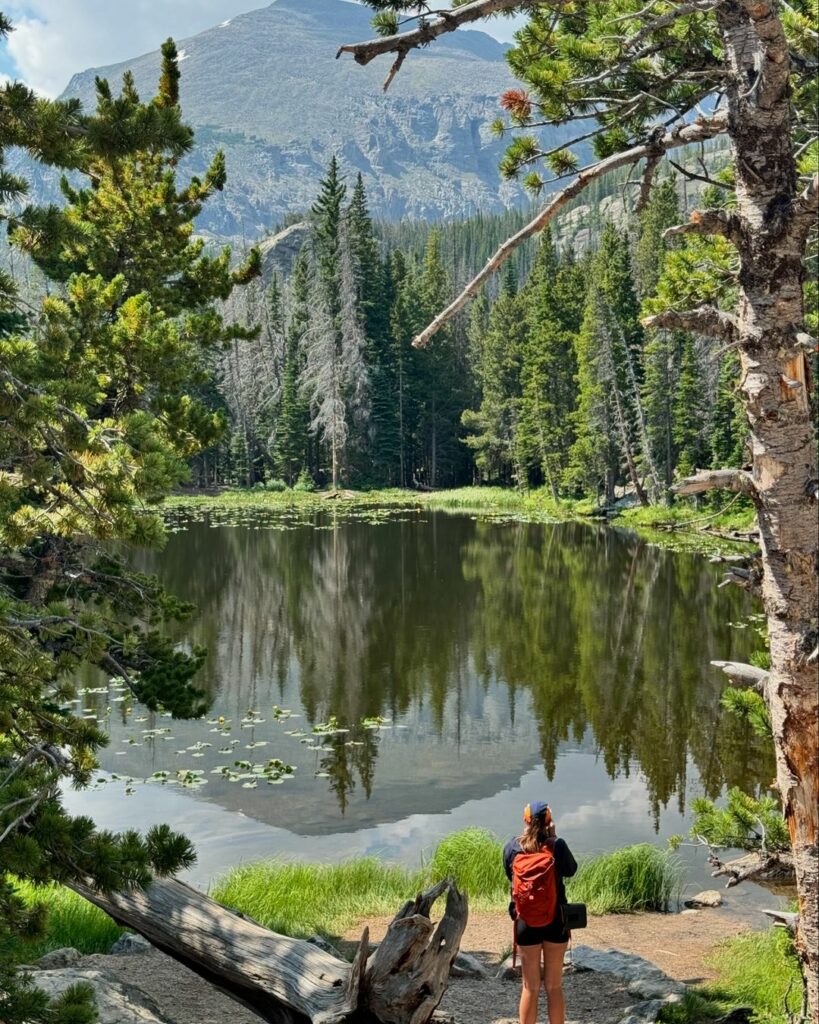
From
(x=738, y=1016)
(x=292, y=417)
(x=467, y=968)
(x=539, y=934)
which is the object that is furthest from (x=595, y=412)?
(x=539, y=934)

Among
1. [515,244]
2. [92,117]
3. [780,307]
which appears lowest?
[780,307]

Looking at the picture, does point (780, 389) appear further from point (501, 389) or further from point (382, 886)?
point (501, 389)

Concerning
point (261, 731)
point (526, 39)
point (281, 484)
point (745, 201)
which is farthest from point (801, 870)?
point (281, 484)

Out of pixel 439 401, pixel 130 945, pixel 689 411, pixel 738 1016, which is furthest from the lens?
pixel 439 401

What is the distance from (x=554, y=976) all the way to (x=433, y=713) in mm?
12096

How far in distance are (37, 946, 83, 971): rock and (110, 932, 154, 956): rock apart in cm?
82

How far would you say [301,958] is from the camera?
738cm

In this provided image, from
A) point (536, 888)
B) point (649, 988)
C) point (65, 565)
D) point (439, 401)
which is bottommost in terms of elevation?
point (649, 988)

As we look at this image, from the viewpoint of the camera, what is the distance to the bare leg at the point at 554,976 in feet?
21.9

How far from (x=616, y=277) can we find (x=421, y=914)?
52.5 meters

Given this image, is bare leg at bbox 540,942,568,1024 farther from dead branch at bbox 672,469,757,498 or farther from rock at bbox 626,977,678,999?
dead branch at bbox 672,469,757,498

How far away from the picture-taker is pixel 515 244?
4.71m

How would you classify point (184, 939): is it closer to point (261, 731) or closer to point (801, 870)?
point (801, 870)

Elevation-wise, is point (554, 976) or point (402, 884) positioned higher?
point (554, 976)
